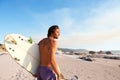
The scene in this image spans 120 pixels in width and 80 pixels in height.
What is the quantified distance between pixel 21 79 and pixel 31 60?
5388mm

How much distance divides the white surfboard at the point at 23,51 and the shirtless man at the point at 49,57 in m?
0.52

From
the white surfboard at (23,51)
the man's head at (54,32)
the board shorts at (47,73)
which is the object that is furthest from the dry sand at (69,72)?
the man's head at (54,32)

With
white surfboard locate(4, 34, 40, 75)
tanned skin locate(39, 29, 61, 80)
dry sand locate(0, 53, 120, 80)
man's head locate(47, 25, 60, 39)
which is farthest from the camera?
dry sand locate(0, 53, 120, 80)

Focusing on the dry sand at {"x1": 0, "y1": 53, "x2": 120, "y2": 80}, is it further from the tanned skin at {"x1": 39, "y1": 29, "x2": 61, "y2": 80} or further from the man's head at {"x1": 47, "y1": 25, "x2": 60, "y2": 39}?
the man's head at {"x1": 47, "y1": 25, "x2": 60, "y2": 39}

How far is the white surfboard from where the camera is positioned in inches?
207

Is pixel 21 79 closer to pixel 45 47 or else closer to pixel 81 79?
pixel 81 79

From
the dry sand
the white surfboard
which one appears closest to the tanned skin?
the white surfboard

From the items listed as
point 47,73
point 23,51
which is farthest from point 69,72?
A: point 47,73

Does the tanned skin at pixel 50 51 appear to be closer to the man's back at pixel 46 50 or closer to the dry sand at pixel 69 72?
the man's back at pixel 46 50

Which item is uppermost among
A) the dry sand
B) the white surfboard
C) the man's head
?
the man's head

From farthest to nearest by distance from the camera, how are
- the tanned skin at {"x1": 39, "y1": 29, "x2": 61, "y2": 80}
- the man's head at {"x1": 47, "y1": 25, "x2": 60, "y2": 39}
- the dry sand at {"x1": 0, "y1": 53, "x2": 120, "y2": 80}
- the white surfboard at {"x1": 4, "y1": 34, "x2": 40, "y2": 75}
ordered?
the dry sand at {"x1": 0, "y1": 53, "x2": 120, "y2": 80} → the white surfboard at {"x1": 4, "y1": 34, "x2": 40, "y2": 75} → the man's head at {"x1": 47, "y1": 25, "x2": 60, "y2": 39} → the tanned skin at {"x1": 39, "y1": 29, "x2": 61, "y2": 80}

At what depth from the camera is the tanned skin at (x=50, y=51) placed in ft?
14.9

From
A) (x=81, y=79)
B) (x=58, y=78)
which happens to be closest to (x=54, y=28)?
(x=58, y=78)

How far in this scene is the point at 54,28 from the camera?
471 centimetres
